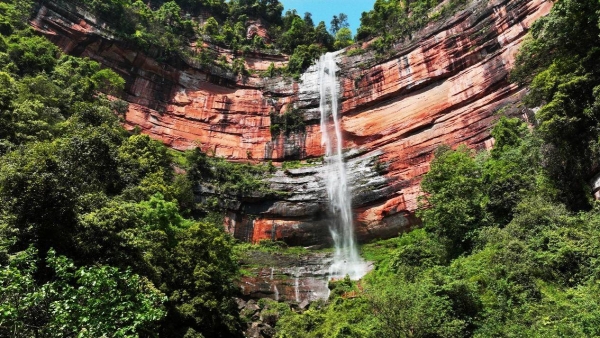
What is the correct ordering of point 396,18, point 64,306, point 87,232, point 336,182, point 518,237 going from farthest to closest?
1. point 396,18
2. point 336,182
3. point 518,237
4. point 87,232
5. point 64,306

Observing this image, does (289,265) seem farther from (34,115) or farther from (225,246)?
(34,115)

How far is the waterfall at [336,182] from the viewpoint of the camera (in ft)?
A: 80.3

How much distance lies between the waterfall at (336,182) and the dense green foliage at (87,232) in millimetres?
9293

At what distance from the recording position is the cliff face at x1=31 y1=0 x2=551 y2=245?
26.1m

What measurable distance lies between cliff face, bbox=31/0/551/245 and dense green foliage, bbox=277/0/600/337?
6.77 meters

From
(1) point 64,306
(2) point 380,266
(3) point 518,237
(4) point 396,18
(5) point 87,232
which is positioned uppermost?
(4) point 396,18

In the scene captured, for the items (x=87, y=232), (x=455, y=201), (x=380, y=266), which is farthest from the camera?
(x=380, y=266)

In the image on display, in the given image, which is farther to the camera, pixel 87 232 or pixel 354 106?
pixel 354 106

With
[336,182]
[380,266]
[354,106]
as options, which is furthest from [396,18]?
[380,266]

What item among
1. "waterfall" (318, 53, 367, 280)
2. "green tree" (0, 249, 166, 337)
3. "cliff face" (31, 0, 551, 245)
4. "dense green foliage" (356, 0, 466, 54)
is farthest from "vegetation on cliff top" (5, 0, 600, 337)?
"dense green foliage" (356, 0, 466, 54)

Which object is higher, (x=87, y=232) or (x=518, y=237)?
(x=518, y=237)

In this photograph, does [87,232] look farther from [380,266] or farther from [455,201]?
[380,266]

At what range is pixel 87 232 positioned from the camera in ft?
31.0

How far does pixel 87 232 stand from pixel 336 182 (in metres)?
20.8
